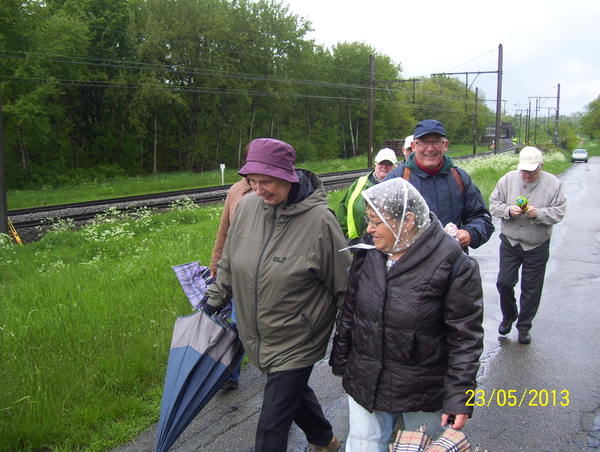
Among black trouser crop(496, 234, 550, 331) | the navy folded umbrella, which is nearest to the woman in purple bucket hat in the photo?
the navy folded umbrella

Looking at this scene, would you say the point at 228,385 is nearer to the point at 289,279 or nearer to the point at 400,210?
the point at 289,279

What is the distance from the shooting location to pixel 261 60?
4809 centimetres

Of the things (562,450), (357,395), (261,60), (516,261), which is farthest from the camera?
(261,60)

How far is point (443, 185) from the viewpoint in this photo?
3.86 m

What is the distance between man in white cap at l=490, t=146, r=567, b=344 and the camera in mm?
5039

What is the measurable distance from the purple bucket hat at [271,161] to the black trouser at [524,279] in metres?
3.32

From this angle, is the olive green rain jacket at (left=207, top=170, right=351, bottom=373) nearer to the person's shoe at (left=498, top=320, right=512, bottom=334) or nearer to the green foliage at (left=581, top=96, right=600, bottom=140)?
the person's shoe at (left=498, top=320, right=512, bottom=334)

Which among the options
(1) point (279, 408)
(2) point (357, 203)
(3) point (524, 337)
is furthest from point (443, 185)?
(3) point (524, 337)

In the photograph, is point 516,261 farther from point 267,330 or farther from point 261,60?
point 261,60

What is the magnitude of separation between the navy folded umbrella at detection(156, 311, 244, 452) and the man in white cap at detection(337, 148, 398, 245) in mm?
1925

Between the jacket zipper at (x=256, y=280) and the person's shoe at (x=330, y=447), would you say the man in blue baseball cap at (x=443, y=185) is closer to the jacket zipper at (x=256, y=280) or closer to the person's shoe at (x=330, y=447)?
the jacket zipper at (x=256, y=280)

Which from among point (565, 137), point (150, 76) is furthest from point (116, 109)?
point (565, 137)

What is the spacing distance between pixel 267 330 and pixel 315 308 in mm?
286

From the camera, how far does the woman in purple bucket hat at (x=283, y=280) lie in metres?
2.71
